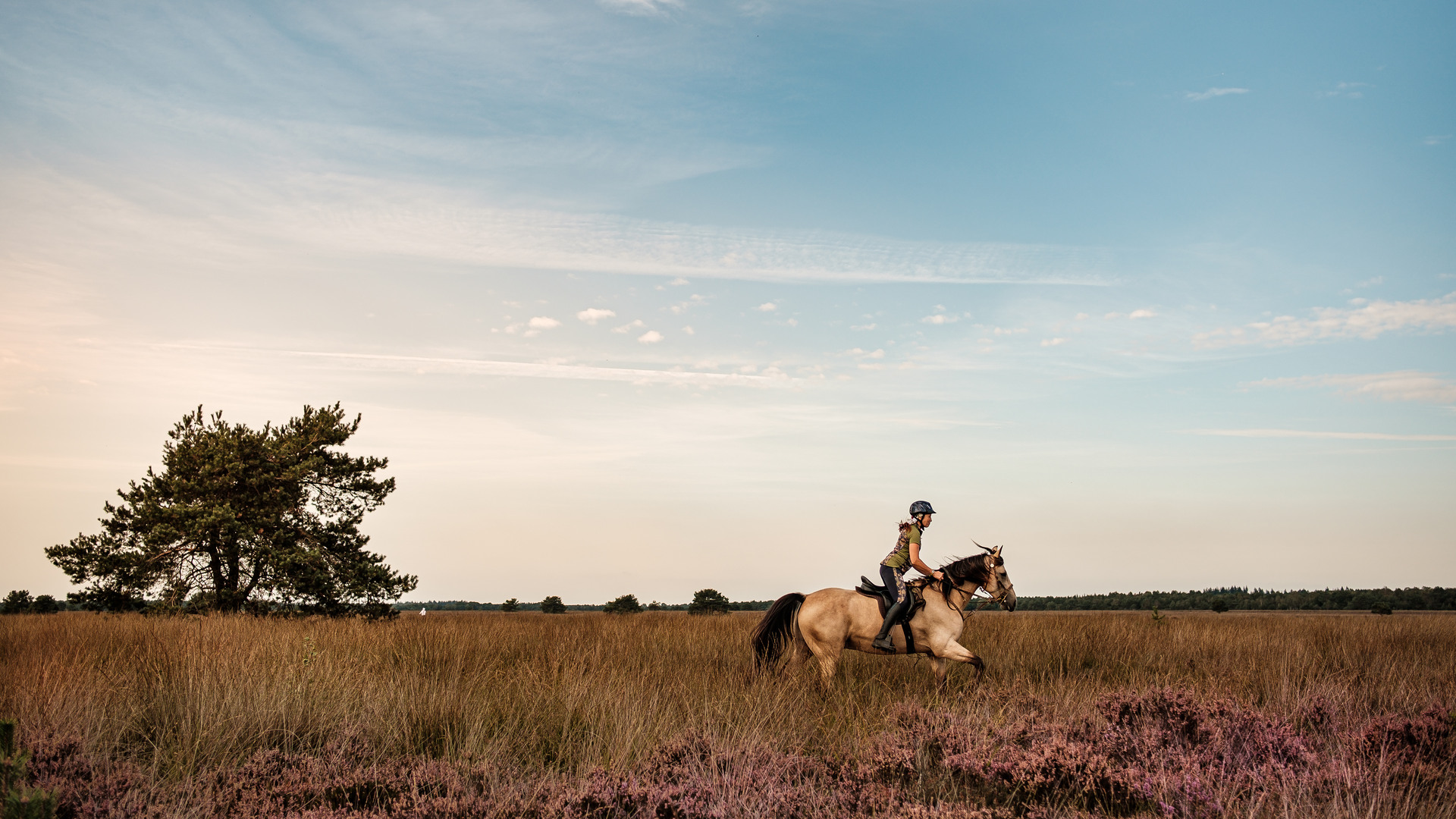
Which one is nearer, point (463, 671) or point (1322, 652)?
point (463, 671)

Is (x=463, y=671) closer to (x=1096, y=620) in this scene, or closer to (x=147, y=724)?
(x=147, y=724)

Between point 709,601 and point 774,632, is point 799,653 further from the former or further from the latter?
point 709,601

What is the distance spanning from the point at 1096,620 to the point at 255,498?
1973cm

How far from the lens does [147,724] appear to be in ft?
25.6

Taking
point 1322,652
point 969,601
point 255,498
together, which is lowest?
point 1322,652

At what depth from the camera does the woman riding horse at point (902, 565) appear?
30.9 ft

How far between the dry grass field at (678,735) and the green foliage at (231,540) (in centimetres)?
698

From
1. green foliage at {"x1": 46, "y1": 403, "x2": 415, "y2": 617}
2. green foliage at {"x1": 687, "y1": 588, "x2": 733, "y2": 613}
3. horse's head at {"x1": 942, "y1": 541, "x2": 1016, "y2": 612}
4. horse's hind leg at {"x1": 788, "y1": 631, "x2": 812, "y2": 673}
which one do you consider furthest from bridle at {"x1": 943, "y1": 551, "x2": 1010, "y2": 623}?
green foliage at {"x1": 687, "y1": 588, "x2": 733, "y2": 613}

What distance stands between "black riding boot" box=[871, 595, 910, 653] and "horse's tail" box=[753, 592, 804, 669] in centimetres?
114

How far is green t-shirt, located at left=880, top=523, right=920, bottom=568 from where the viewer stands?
376 inches

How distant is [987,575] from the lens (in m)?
9.88

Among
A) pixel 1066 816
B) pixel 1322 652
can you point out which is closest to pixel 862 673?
pixel 1066 816

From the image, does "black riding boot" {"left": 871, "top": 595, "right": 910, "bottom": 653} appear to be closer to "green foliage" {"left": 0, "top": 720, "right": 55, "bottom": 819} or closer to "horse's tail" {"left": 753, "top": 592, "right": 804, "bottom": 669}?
"horse's tail" {"left": 753, "top": 592, "right": 804, "bottom": 669}

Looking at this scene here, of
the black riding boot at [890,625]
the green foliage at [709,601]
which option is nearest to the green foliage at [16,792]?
the black riding boot at [890,625]
